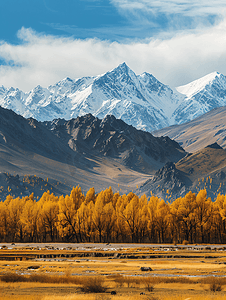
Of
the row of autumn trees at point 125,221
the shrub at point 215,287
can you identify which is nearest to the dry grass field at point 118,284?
the shrub at point 215,287

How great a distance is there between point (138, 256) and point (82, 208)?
52.5m

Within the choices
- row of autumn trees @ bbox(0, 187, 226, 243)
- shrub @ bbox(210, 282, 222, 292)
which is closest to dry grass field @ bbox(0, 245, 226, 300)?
shrub @ bbox(210, 282, 222, 292)

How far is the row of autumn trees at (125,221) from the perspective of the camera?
119 metres

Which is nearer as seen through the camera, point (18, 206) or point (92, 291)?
point (92, 291)

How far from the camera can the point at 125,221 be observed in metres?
121

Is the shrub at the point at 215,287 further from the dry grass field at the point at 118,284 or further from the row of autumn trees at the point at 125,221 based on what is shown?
the row of autumn trees at the point at 125,221

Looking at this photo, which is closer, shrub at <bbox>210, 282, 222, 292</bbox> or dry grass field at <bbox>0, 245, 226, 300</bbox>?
dry grass field at <bbox>0, 245, 226, 300</bbox>

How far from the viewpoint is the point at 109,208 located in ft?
395

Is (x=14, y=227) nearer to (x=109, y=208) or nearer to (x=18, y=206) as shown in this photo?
(x=18, y=206)

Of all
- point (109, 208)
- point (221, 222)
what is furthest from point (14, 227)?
point (221, 222)

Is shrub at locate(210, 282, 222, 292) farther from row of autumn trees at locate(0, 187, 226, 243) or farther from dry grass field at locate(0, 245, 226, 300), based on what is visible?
row of autumn trees at locate(0, 187, 226, 243)

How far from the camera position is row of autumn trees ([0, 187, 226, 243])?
11881cm

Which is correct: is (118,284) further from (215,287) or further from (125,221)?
(125,221)

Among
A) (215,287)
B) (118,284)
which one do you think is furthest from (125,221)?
(215,287)
